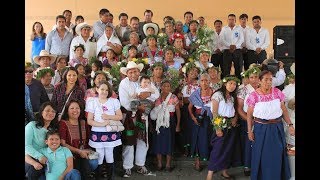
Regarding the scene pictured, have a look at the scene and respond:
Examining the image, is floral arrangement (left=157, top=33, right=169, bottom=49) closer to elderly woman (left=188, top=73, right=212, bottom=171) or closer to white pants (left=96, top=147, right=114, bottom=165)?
elderly woman (left=188, top=73, right=212, bottom=171)

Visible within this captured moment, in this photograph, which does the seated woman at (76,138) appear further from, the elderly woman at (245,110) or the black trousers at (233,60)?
the black trousers at (233,60)

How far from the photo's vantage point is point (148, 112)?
6387mm

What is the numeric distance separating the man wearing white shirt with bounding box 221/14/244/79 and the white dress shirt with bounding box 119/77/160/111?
3383 millimetres

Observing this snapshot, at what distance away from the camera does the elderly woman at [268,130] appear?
17.9ft

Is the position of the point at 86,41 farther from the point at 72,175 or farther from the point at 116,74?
the point at 72,175

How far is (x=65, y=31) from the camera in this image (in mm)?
8703

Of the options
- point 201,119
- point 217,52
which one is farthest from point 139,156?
point 217,52

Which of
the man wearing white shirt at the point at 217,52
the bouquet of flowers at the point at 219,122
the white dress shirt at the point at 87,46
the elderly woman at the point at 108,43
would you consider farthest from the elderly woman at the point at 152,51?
the bouquet of flowers at the point at 219,122

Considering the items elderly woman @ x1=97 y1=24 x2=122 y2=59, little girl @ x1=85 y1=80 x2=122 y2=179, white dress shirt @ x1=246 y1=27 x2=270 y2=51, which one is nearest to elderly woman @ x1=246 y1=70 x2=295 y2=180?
little girl @ x1=85 y1=80 x2=122 y2=179

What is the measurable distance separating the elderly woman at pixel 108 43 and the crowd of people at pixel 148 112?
0.07 feet

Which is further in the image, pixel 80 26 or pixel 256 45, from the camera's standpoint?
pixel 256 45

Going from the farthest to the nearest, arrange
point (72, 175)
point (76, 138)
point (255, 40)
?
point (255, 40)
point (76, 138)
point (72, 175)

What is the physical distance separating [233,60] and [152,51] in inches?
91.9

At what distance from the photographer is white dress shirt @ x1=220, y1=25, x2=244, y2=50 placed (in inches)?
377
